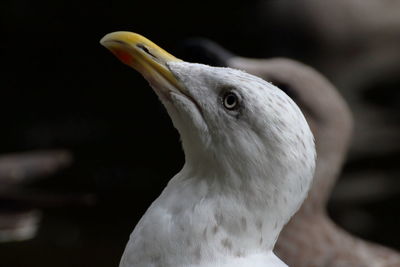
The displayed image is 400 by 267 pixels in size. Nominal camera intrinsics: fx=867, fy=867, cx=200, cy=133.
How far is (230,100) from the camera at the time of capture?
2.02 m

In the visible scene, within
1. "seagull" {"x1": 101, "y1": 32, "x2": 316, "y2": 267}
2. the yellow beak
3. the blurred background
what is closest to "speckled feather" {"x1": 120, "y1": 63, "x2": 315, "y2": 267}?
"seagull" {"x1": 101, "y1": 32, "x2": 316, "y2": 267}

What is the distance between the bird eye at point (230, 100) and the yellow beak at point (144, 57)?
0.14 meters

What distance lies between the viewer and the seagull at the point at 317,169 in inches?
123

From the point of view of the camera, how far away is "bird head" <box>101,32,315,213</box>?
195 cm

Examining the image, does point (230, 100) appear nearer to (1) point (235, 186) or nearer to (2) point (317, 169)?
(1) point (235, 186)

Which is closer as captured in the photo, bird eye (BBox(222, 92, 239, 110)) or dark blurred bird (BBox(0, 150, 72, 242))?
bird eye (BBox(222, 92, 239, 110))

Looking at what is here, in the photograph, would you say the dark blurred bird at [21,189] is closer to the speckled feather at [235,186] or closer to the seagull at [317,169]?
the seagull at [317,169]

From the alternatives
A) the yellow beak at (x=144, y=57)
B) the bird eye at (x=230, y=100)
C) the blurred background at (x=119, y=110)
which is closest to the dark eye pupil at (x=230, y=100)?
the bird eye at (x=230, y=100)

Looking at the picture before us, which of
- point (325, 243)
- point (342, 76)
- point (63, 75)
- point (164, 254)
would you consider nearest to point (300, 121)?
point (164, 254)

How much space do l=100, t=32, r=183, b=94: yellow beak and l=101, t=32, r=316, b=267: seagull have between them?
8 cm

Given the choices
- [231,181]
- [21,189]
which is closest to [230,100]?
[231,181]

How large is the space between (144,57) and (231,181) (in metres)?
0.38

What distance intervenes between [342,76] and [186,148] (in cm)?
344

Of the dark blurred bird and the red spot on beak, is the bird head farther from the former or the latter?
the dark blurred bird
